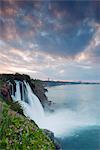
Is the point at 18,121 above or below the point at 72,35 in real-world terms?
below

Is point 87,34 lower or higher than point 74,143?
higher

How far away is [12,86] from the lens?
411 inches

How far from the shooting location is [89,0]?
276 cm

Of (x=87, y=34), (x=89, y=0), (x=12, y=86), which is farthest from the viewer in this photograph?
(x=12, y=86)

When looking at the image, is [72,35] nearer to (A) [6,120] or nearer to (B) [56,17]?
(B) [56,17]

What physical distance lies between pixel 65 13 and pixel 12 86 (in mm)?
7688

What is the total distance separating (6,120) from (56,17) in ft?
6.75

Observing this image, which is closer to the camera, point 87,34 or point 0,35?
point 87,34

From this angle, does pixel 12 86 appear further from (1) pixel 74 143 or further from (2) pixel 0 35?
(2) pixel 0 35

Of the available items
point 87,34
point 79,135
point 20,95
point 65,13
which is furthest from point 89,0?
point 20,95

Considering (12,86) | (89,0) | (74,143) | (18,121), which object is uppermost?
(89,0)

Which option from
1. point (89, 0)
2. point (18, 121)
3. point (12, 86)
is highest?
point (89, 0)

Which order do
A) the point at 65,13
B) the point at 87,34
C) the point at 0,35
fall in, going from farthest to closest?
the point at 0,35 < the point at 87,34 < the point at 65,13

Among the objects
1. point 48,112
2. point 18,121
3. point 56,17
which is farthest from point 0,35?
point 48,112
